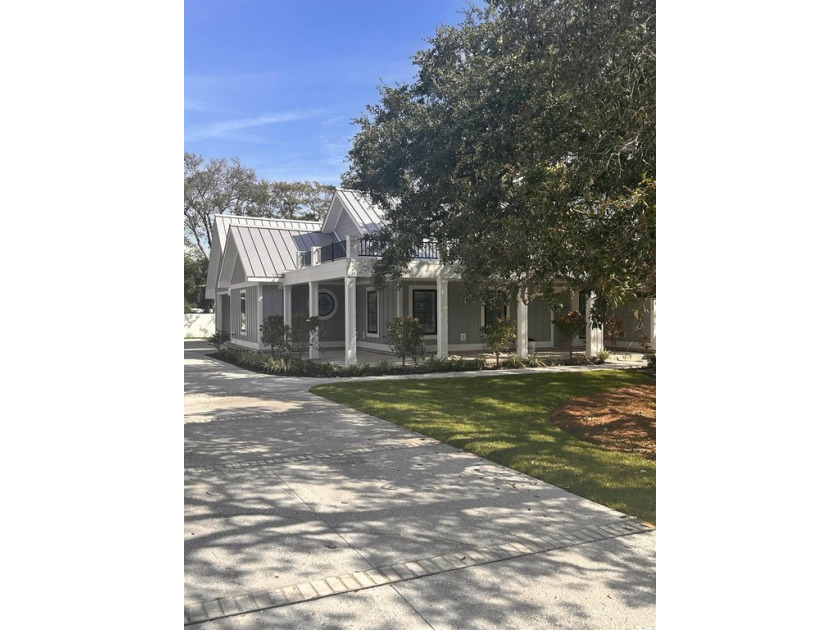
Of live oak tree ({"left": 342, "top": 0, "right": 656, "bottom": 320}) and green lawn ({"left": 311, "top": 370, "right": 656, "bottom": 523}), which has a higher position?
live oak tree ({"left": 342, "top": 0, "right": 656, "bottom": 320})

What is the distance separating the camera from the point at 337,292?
20.7 m

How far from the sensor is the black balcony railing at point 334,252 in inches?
723

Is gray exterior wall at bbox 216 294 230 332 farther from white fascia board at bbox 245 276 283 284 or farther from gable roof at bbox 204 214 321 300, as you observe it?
white fascia board at bbox 245 276 283 284

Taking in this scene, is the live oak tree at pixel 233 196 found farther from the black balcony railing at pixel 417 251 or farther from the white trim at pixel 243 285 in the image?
the black balcony railing at pixel 417 251

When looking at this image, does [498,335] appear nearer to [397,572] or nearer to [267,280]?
[267,280]

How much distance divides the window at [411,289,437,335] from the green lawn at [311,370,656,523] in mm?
5689

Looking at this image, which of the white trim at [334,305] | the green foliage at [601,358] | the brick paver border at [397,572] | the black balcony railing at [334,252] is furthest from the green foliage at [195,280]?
the brick paver border at [397,572]

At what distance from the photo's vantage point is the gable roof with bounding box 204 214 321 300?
73.6 ft

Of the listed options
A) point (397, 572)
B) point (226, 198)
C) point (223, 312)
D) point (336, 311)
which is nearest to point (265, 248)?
point (336, 311)

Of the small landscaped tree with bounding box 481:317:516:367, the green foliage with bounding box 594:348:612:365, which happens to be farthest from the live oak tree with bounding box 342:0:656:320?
the green foliage with bounding box 594:348:612:365

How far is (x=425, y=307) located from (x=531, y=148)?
10.6 metres
